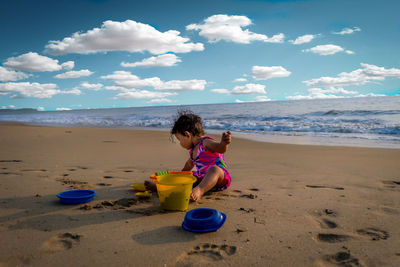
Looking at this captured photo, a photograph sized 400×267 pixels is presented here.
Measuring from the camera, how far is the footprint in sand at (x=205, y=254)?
1.69 metres

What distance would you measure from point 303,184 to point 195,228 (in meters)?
1.99

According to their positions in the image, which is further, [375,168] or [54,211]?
[375,168]

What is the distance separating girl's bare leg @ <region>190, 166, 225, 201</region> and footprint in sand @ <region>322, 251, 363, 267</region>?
4.40 feet

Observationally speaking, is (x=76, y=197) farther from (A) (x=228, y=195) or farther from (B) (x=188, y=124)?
(A) (x=228, y=195)

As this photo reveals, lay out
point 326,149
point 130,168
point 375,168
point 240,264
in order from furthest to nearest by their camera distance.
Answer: point 326,149 < point 130,168 < point 375,168 < point 240,264

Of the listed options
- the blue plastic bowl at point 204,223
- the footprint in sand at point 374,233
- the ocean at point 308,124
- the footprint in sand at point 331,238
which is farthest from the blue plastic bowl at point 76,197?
the footprint in sand at point 374,233

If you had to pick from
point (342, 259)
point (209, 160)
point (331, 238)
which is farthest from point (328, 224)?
point (209, 160)

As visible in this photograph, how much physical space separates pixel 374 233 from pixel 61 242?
2310 mm

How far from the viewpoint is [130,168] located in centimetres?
460

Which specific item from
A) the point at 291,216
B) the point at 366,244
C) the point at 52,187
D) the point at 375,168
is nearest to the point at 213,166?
the point at 291,216

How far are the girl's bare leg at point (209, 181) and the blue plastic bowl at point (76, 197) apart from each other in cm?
104

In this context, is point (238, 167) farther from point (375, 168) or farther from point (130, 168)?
point (375, 168)

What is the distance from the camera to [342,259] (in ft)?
5.60

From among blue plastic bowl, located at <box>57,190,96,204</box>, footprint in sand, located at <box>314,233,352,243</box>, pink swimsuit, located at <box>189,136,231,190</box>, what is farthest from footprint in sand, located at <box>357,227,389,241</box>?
blue plastic bowl, located at <box>57,190,96,204</box>
